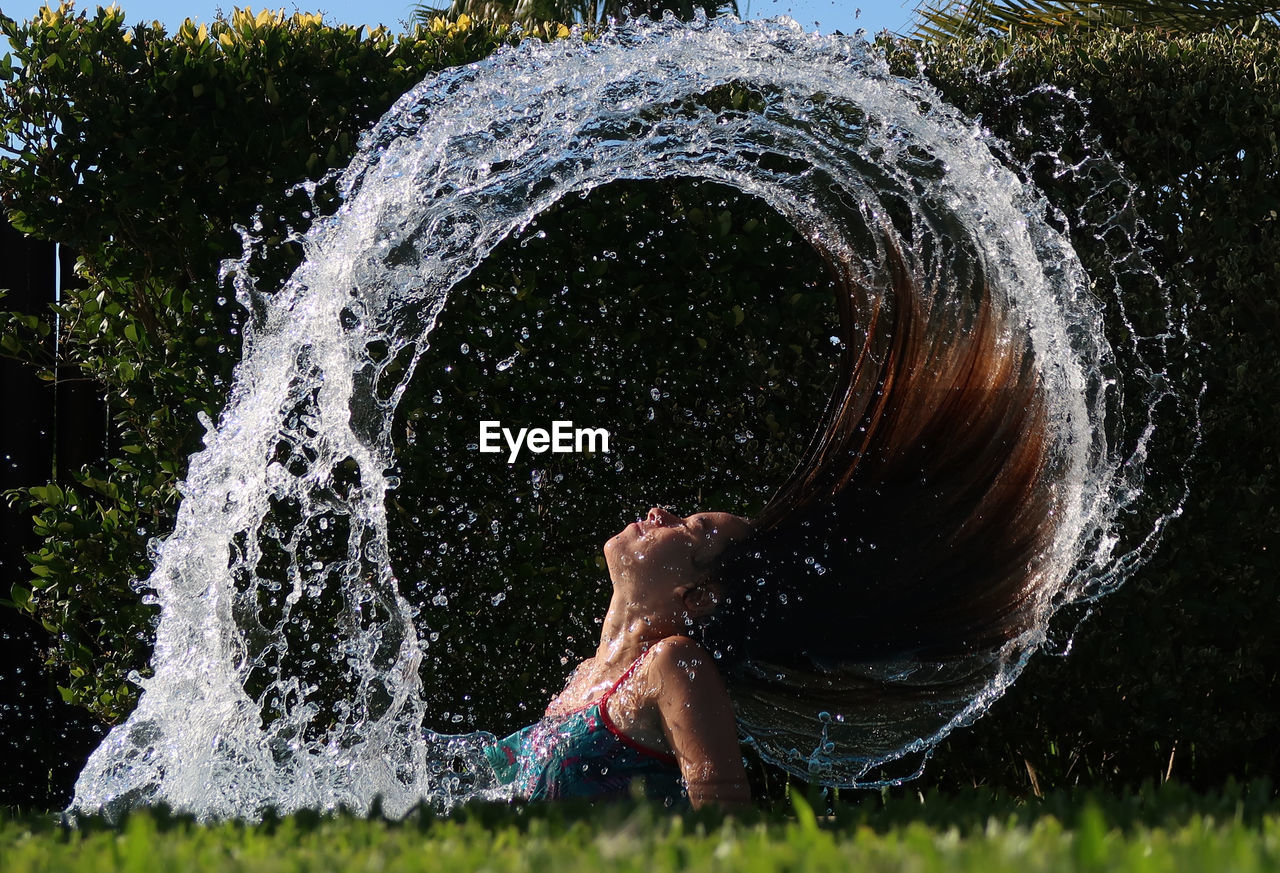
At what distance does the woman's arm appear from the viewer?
261 cm

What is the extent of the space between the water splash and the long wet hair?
0.08 m

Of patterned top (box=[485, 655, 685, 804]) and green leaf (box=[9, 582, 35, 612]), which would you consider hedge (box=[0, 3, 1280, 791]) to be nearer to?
green leaf (box=[9, 582, 35, 612])

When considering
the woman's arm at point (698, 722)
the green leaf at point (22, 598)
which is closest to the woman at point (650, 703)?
the woman's arm at point (698, 722)

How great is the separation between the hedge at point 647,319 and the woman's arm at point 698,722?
5.00 ft

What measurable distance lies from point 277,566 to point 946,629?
2.26 m

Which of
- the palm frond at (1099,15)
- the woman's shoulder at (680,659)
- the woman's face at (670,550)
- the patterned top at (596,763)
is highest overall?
the palm frond at (1099,15)

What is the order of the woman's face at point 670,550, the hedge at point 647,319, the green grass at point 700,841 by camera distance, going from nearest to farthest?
the green grass at point 700,841 → the woman's face at point 670,550 → the hedge at point 647,319

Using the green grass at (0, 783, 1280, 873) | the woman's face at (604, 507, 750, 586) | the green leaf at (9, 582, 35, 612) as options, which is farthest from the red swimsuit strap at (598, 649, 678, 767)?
the green leaf at (9, 582, 35, 612)

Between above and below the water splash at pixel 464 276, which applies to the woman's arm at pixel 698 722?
→ below

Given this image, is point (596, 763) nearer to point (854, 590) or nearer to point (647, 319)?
point (854, 590)

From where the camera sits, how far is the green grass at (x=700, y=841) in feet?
4.08

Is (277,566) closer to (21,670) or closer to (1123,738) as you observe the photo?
(21,670)

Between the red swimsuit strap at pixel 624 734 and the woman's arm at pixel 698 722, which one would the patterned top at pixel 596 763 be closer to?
the red swimsuit strap at pixel 624 734

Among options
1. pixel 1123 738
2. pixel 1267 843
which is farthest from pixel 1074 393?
pixel 1267 843
